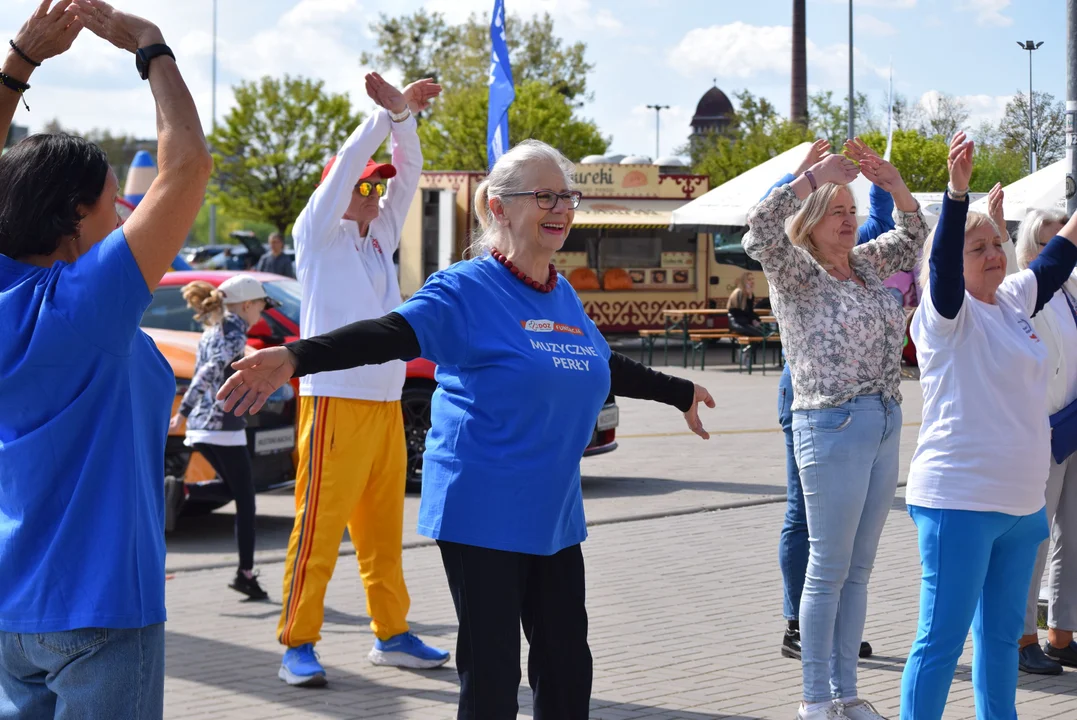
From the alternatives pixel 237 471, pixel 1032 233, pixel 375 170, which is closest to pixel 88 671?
pixel 375 170

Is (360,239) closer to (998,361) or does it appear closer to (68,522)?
(998,361)

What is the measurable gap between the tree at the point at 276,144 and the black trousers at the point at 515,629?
149ft

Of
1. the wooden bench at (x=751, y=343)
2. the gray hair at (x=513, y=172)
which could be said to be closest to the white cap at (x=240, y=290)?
the gray hair at (x=513, y=172)

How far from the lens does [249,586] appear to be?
7.48 metres

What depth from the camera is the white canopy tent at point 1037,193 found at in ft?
34.7

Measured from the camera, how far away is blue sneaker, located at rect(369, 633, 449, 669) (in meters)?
6.00

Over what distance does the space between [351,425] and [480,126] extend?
126 ft

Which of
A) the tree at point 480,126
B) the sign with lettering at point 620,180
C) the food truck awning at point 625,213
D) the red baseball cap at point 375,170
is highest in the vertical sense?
the tree at point 480,126

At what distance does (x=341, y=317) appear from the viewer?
227 inches

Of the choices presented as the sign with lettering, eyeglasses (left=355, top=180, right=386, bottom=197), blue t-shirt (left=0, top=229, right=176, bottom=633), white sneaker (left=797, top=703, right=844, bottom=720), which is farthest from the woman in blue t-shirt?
the sign with lettering

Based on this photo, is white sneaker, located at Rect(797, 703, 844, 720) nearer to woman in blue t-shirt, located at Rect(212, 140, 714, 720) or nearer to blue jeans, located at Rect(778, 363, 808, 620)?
blue jeans, located at Rect(778, 363, 808, 620)

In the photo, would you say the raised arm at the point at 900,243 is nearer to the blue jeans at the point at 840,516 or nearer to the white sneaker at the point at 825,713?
the blue jeans at the point at 840,516

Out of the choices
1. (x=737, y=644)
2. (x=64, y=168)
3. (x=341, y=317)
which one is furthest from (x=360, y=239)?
(x=64, y=168)

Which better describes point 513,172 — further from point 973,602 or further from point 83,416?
point 973,602
